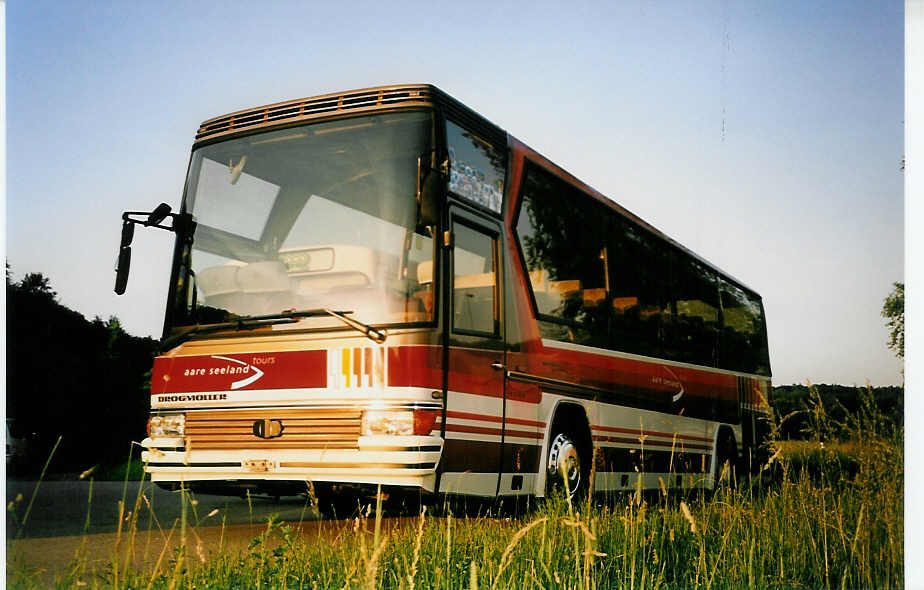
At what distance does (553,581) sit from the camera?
4.54 metres

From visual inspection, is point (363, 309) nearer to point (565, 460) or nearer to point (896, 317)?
point (565, 460)

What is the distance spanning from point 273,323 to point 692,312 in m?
5.63

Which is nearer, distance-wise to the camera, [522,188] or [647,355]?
[522,188]

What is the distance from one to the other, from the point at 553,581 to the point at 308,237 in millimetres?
2710

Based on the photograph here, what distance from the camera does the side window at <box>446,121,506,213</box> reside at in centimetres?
625

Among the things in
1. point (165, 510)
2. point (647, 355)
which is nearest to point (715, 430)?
point (647, 355)

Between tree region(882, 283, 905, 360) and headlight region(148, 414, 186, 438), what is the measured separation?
5012 mm

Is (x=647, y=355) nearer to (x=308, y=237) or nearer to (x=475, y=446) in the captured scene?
(x=475, y=446)

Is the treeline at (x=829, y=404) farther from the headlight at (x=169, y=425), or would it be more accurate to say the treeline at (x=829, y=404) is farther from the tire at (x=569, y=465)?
the headlight at (x=169, y=425)

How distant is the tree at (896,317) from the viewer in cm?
687

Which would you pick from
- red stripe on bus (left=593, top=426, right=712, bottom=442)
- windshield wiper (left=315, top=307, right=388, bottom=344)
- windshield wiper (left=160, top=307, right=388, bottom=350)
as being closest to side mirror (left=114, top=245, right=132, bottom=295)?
windshield wiper (left=160, top=307, right=388, bottom=350)

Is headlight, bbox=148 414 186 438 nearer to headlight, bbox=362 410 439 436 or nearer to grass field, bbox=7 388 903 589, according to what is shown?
grass field, bbox=7 388 903 589

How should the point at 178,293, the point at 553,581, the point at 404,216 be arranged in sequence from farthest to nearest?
1. the point at 178,293
2. the point at 404,216
3. the point at 553,581
